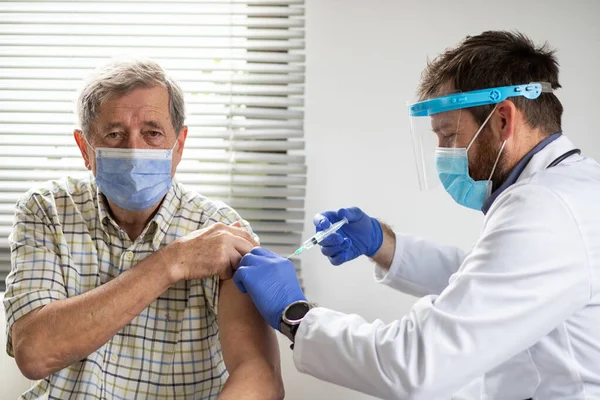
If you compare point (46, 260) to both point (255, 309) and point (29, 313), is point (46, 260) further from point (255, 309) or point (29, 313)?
point (255, 309)

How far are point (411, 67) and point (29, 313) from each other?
5.35 feet

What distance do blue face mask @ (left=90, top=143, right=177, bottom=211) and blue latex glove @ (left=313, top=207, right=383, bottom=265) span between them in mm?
519

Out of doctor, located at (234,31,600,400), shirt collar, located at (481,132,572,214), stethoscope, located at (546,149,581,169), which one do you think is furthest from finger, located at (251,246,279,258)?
stethoscope, located at (546,149,581,169)

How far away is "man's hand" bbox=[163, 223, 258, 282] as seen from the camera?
5.18ft

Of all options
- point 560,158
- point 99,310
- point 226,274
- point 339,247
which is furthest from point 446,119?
point 99,310

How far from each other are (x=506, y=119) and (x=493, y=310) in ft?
1.55

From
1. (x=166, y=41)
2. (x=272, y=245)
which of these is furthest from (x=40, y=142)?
(x=272, y=245)

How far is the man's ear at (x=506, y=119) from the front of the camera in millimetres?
1532

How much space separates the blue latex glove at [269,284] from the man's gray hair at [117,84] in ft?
1.48

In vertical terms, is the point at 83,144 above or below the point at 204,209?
above

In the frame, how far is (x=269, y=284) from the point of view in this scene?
5.08ft

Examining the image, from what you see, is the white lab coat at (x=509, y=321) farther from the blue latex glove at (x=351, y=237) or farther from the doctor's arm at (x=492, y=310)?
the blue latex glove at (x=351, y=237)

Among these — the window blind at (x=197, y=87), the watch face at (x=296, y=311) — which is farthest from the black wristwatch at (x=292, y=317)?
the window blind at (x=197, y=87)

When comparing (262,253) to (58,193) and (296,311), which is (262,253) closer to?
(296,311)
